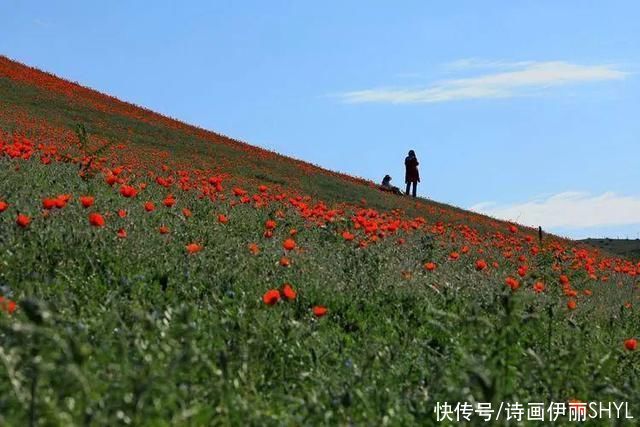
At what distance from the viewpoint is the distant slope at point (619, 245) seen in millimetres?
33844

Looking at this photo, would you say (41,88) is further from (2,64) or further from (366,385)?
(366,385)

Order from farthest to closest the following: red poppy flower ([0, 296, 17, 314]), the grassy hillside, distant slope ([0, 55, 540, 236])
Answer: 1. distant slope ([0, 55, 540, 236])
2. red poppy flower ([0, 296, 17, 314])
3. the grassy hillside

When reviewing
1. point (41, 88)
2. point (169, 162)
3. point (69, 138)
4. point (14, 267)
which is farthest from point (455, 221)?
point (14, 267)

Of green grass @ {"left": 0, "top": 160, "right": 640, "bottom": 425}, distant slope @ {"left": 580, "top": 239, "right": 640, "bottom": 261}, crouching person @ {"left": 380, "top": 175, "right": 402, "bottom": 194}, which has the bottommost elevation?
green grass @ {"left": 0, "top": 160, "right": 640, "bottom": 425}

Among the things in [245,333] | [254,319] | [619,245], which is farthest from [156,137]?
[245,333]

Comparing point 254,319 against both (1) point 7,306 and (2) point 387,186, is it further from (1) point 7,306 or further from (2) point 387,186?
(2) point 387,186

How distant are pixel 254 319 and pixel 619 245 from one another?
3452cm

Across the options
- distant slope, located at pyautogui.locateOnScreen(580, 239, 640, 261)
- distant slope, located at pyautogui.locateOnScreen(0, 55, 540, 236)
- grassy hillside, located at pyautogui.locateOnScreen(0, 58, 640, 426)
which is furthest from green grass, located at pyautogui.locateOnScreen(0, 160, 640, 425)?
distant slope, located at pyautogui.locateOnScreen(580, 239, 640, 261)

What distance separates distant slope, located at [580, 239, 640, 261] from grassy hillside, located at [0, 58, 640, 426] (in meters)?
20.2

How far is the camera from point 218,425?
4582 mm

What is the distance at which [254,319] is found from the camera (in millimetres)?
6801

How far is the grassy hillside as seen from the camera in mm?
4383

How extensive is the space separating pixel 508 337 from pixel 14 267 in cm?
380

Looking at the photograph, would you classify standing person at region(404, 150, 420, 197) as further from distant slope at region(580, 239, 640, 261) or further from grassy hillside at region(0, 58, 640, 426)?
grassy hillside at region(0, 58, 640, 426)
